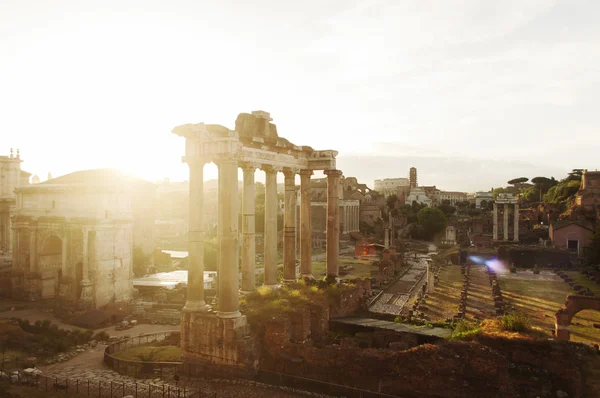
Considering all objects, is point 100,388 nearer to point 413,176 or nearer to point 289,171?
point 289,171

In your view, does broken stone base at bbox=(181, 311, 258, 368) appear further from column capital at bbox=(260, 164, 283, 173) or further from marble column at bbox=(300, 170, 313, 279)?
marble column at bbox=(300, 170, 313, 279)

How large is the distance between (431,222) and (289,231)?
7509cm

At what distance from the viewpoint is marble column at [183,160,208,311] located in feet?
53.8

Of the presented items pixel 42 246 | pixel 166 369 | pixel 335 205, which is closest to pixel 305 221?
pixel 335 205

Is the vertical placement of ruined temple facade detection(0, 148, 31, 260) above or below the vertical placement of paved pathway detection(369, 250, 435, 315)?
above

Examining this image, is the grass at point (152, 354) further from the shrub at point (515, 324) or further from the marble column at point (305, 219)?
the shrub at point (515, 324)

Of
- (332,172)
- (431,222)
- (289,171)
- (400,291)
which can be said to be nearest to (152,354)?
(289,171)

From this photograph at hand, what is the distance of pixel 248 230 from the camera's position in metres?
18.0

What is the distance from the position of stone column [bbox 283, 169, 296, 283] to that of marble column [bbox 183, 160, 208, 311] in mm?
5267

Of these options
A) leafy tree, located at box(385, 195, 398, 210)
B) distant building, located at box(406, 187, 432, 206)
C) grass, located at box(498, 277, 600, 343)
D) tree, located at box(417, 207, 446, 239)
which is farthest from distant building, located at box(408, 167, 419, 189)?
grass, located at box(498, 277, 600, 343)

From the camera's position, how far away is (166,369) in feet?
54.2

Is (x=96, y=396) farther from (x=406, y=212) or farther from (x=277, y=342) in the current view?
(x=406, y=212)

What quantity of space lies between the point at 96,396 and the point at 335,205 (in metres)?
12.7

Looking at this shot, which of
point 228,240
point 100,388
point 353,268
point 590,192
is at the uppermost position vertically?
point 590,192
